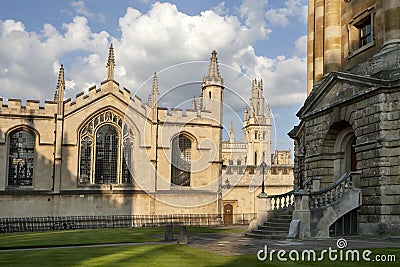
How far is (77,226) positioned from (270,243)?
2375 centimetres

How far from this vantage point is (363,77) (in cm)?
1800

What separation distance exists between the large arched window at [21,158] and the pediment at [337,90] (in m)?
22.7

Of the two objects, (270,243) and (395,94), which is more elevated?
(395,94)

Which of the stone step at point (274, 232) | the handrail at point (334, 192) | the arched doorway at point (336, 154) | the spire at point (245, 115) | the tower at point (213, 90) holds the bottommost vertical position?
the stone step at point (274, 232)

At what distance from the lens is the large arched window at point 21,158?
36250 mm

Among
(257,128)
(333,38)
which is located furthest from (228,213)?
(257,128)

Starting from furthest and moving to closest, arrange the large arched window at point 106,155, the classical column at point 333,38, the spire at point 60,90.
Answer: the large arched window at point 106,155, the spire at point 60,90, the classical column at point 333,38

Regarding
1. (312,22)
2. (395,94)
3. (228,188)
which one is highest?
(312,22)

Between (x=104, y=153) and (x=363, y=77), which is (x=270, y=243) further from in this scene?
(x=104, y=153)

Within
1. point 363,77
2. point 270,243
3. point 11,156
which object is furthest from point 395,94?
point 11,156

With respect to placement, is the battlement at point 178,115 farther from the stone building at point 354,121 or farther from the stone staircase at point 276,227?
the stone staircase at point 276,227

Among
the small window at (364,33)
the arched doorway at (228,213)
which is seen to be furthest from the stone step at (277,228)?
the arched doorway at (228,213)

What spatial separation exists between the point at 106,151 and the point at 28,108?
6.81 meters

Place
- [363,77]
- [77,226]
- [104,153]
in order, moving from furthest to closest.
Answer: [104,153], [77,226], [363,77]
